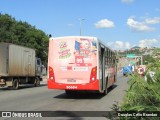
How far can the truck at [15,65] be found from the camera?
27.4 meters

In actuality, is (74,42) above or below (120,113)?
above

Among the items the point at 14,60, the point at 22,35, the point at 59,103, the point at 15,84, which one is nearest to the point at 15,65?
the point at 14,60

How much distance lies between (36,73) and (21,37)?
137ft

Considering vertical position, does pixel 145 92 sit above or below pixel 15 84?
above

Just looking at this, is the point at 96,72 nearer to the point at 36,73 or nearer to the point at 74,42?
the point at 74,42

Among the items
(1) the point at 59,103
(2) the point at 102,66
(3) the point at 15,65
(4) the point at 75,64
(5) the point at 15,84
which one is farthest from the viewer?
(5) the point at 15,84

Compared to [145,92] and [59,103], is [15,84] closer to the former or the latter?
[59,103]

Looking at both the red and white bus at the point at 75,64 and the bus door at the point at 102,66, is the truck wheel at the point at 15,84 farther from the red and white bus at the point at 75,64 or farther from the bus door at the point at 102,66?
the red and white bus at the point at 75,64

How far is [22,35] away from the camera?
7394 centimetres

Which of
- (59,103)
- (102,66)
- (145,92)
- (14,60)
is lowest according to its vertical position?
(59,103)

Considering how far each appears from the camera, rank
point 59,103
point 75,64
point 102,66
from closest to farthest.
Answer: point 59,103, point 75,64, point 102,66

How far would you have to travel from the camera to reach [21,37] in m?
73.9

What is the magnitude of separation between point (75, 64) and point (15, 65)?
1064 centimetres

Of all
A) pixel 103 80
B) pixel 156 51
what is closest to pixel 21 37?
pixel 103 80
